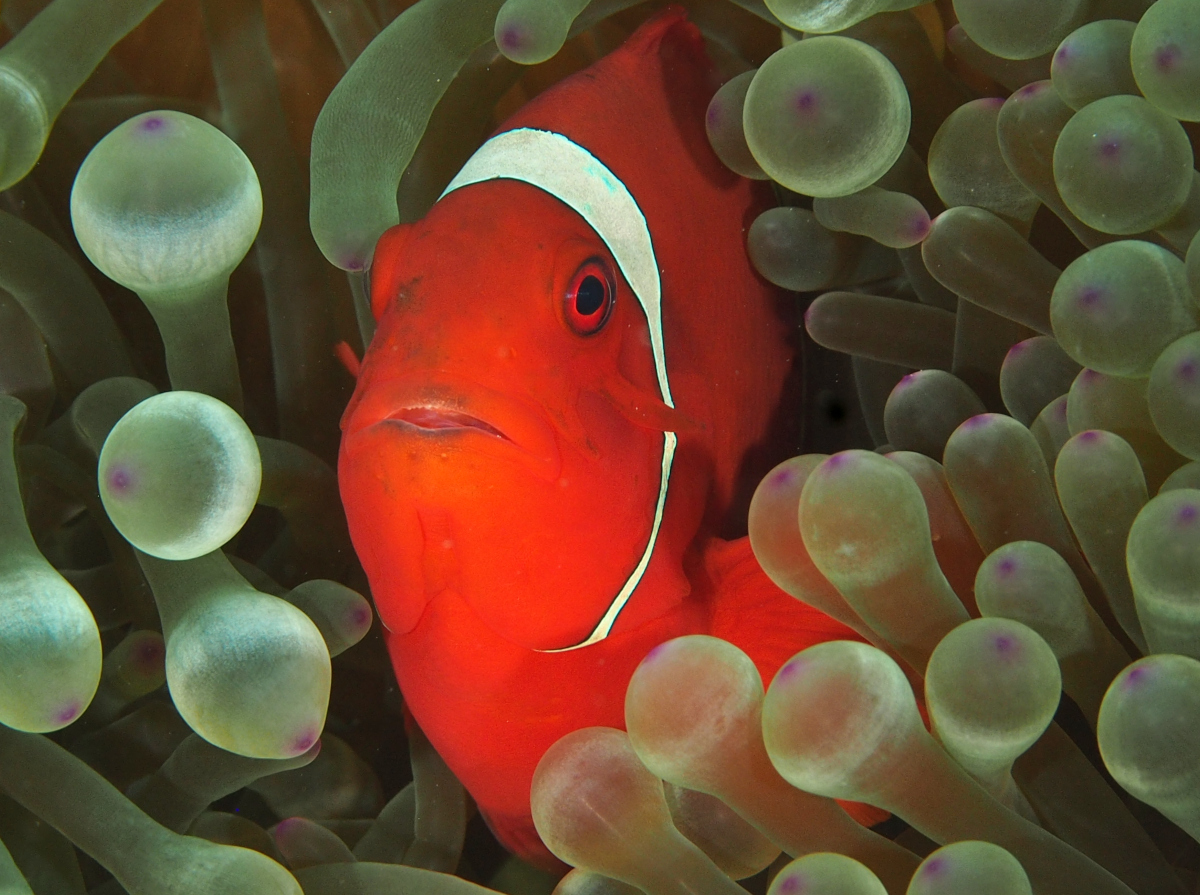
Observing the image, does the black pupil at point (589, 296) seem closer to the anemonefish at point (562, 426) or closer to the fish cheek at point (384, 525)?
the anemonefish at point (562, 426)

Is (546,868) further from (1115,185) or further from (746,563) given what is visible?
(1115,185)

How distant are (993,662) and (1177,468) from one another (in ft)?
0.90

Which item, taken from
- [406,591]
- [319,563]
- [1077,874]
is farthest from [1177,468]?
[319,563]

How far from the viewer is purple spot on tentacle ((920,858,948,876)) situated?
50cm

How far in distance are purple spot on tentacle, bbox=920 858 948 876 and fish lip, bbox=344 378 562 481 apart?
13.1 inches

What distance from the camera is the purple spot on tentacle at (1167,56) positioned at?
63cm

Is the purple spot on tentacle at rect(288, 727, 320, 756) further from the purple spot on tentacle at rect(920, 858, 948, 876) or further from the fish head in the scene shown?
the purple spot on tentacle at rect(920, 858, 948, 876)

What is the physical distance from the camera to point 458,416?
704mm

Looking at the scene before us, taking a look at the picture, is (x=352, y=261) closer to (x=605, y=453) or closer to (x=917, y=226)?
(x=605, y=453)

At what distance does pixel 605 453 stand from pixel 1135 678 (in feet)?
1.23

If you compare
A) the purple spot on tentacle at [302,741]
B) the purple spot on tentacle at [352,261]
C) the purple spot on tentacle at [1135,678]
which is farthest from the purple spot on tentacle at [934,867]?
the purple spot on tentacle at [352,261]

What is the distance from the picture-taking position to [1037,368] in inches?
30.8

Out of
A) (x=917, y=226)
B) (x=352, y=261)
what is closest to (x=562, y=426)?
(x=352, y=261)

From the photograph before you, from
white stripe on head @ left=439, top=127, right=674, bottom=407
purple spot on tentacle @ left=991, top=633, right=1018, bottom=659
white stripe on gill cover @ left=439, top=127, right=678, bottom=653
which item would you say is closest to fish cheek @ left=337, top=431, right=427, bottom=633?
white stripe on gill cover @ left=439, top=127, right=678, bottom=653
